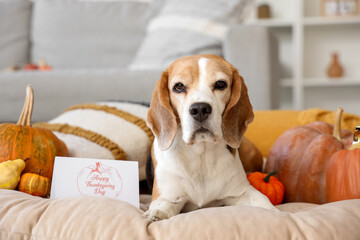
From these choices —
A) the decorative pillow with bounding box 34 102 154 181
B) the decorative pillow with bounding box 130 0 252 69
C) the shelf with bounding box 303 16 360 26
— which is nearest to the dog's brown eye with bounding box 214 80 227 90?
the decorative pillow with bounding box 34 102 154 181

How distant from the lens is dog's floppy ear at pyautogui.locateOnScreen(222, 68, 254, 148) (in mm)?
1387

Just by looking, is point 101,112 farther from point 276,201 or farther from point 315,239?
point 315,239

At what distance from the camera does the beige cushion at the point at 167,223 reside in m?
1.03

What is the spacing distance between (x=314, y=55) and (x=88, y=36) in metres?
2.99

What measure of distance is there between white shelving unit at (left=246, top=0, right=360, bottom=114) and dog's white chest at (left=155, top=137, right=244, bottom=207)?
11.8 ft

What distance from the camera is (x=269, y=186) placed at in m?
1.62

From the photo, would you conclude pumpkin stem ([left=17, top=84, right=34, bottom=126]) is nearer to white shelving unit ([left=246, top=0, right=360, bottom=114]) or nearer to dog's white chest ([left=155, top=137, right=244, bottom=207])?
dog's white chest ([left=155, top=137, right=244, bottom=207])

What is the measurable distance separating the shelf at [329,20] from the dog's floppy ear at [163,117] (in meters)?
3.84

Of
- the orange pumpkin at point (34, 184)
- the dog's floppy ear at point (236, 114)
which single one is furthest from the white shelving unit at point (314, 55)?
the orange pumpkin at point (34, 184)

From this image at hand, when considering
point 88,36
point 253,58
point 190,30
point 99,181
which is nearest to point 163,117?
point 99,181

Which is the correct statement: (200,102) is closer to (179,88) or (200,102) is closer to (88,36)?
(179,88)

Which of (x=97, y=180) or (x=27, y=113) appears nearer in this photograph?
(x=97, y=180)

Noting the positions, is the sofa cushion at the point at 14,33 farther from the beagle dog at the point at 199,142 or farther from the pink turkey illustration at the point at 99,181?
the beagle dog at the point at 199,142

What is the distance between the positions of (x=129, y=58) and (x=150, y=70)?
42.2 inches
